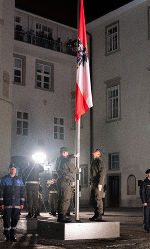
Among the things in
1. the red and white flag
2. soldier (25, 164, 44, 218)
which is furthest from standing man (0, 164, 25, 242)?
soldier (25, 164, 44, 218)

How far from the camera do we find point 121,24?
100.0ft

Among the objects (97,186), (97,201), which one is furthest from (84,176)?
(97,201)

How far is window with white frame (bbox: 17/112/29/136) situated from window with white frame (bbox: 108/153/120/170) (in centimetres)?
582

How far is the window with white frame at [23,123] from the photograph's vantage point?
3141 centimetres

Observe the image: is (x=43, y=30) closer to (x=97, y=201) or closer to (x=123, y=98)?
(x=123, y=98)

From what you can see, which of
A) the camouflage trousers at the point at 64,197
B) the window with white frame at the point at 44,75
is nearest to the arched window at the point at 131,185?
the window with white frame at the point at 44,75

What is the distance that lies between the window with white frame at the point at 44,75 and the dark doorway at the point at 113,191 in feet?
25.9

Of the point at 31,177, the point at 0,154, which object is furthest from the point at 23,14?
the point at 31,177

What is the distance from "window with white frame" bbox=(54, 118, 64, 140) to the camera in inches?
1312

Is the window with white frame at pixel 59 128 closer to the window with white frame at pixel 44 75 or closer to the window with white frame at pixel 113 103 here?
the window with white frame at pixel 44 75

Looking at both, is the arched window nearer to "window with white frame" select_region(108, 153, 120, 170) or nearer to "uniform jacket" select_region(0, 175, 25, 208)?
"window with white frame" select_region(108, 153, 120, 170)

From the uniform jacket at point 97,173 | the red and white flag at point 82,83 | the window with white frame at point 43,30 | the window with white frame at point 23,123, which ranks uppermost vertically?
the window with white frame at point 43,30

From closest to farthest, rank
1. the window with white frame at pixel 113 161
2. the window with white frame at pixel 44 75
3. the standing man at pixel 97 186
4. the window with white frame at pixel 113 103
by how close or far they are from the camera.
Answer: the standing man at pixel 97 186 → the window with white frame at pixel 113 161 → the window with white frame at pixel 113 103 → the window with white frame at pixel 44 75

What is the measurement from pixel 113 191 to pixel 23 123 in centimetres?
739
